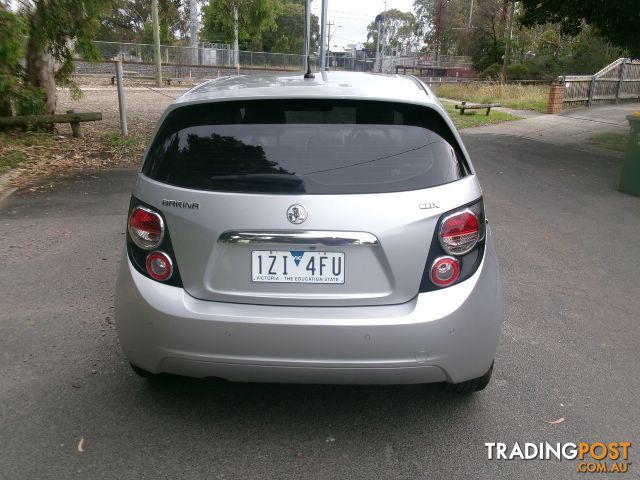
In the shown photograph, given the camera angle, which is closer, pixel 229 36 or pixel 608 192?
pixel 608 192

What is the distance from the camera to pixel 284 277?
2.58 meters

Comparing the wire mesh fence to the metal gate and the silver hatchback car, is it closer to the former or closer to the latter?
the metal gate

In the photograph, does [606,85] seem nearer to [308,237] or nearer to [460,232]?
[460,232]

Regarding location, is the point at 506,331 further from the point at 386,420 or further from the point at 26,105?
the point at 26,105

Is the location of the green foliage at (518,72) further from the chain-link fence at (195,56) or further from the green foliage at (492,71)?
the chain-link fence at (195,56)

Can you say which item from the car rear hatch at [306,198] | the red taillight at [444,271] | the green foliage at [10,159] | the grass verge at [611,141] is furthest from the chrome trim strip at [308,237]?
the grass verge at [611,141]

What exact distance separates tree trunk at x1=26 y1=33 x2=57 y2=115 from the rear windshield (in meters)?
10.6

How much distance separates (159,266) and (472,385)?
5.66 ft

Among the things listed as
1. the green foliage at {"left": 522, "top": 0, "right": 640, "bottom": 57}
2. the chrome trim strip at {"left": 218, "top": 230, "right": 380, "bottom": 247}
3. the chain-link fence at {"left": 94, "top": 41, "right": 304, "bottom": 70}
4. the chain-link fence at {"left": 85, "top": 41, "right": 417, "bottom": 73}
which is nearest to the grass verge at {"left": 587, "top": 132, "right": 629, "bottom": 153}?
the green foliage at {"left": 522, "top": 0, "right": 640, "bottom": 57}

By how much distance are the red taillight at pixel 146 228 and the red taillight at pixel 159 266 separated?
5cm

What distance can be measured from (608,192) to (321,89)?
7.28 m

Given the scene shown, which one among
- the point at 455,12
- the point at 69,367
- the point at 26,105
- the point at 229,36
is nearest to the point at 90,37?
the point at 26,105

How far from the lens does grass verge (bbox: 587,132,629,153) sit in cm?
1301

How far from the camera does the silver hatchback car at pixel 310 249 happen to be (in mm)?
2539
